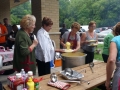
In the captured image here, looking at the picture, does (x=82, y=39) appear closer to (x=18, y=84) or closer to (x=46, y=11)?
(x=46, y=11)

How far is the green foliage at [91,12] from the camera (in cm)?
2190

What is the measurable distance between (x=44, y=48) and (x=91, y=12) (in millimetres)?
26949

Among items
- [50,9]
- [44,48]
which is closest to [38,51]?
[44,48]

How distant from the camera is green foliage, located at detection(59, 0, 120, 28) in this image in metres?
21.9

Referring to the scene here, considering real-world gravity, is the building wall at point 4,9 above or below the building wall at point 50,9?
above

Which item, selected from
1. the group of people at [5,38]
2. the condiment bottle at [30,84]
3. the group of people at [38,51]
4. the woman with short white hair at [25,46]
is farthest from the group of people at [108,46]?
the group of people at [5,38]

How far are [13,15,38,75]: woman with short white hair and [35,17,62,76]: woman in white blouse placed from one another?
228 millimetres

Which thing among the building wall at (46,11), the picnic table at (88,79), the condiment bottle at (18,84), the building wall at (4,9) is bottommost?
the picnic table at (88,79)

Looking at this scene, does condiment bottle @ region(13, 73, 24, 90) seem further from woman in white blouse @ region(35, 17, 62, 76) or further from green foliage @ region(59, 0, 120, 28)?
green foliage @ region(59, 0, 120, 28)

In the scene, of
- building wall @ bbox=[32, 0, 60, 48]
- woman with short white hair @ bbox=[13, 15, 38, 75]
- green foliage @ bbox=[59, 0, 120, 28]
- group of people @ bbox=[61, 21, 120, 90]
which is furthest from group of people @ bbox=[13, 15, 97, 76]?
green foliage @ bbox=[59, 0, 120, 28]

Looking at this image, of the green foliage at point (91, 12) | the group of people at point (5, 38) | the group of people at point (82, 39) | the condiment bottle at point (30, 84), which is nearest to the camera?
the condiment bottle at point (30, 84)

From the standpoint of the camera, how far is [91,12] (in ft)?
92.1

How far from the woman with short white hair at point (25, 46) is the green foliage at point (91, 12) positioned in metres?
20.4

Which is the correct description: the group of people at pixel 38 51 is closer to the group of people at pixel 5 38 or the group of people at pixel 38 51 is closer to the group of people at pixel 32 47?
the group of people at pixel 32 47
